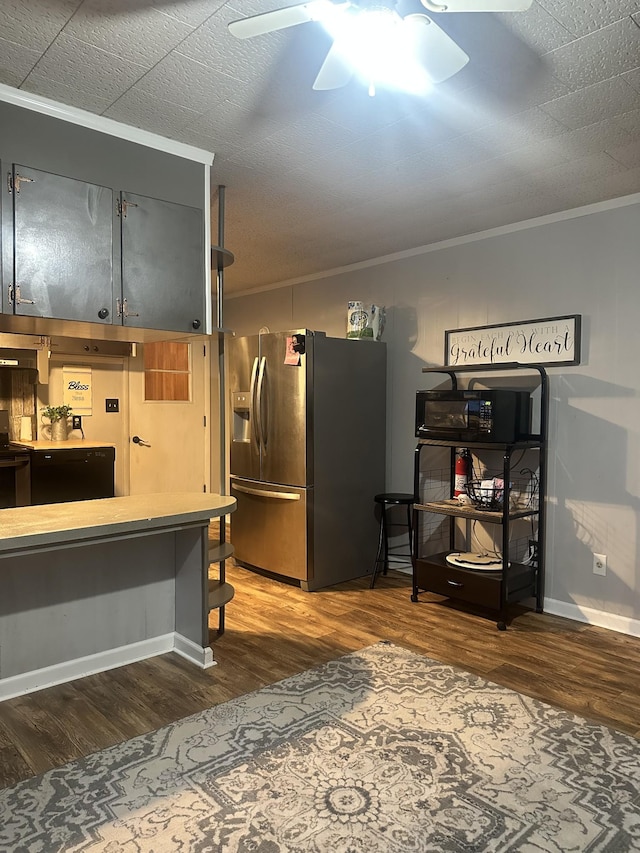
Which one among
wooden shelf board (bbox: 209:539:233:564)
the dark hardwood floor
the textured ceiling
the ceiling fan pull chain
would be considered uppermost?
the textured ceiling

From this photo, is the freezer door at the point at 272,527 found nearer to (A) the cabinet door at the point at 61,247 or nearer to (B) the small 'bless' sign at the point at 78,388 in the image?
(B) the small 'bless' sign at the point at 78,388

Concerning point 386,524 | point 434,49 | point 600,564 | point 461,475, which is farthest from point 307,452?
point 434,49

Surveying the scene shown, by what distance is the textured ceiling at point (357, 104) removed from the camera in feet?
6.21

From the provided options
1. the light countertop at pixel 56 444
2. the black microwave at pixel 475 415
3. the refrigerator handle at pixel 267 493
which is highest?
the black microwave at pixel 475 415

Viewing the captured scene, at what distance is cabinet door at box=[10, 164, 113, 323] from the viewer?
2420 mm

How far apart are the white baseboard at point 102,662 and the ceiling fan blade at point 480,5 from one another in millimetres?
2677

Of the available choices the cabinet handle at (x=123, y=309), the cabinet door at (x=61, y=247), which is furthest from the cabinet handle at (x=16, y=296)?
the cabinet handle at (x=123, y=309)

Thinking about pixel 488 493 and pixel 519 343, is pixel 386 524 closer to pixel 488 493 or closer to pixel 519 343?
pixel 488 493

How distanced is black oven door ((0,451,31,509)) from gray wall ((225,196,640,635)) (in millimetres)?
3116

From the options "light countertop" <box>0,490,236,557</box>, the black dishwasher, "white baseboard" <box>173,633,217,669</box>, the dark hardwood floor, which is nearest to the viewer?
"light countertop" <box>0,490,236,557</box>

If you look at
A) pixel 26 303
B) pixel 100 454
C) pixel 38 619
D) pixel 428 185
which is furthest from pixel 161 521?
pixel 100 454

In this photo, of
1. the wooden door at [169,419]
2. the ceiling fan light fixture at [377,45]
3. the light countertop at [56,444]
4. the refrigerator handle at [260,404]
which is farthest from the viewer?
the wooden door at [169,419]

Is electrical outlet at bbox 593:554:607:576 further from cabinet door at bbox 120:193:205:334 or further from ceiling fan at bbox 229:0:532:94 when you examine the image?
ceiling fan at bbox 229:0:532:94

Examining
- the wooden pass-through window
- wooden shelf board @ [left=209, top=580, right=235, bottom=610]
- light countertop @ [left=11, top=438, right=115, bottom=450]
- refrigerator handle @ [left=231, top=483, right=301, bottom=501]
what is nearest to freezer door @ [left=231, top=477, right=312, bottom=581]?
refrigerator handle @ [left=231, top=483, right=301, bottom=501]
